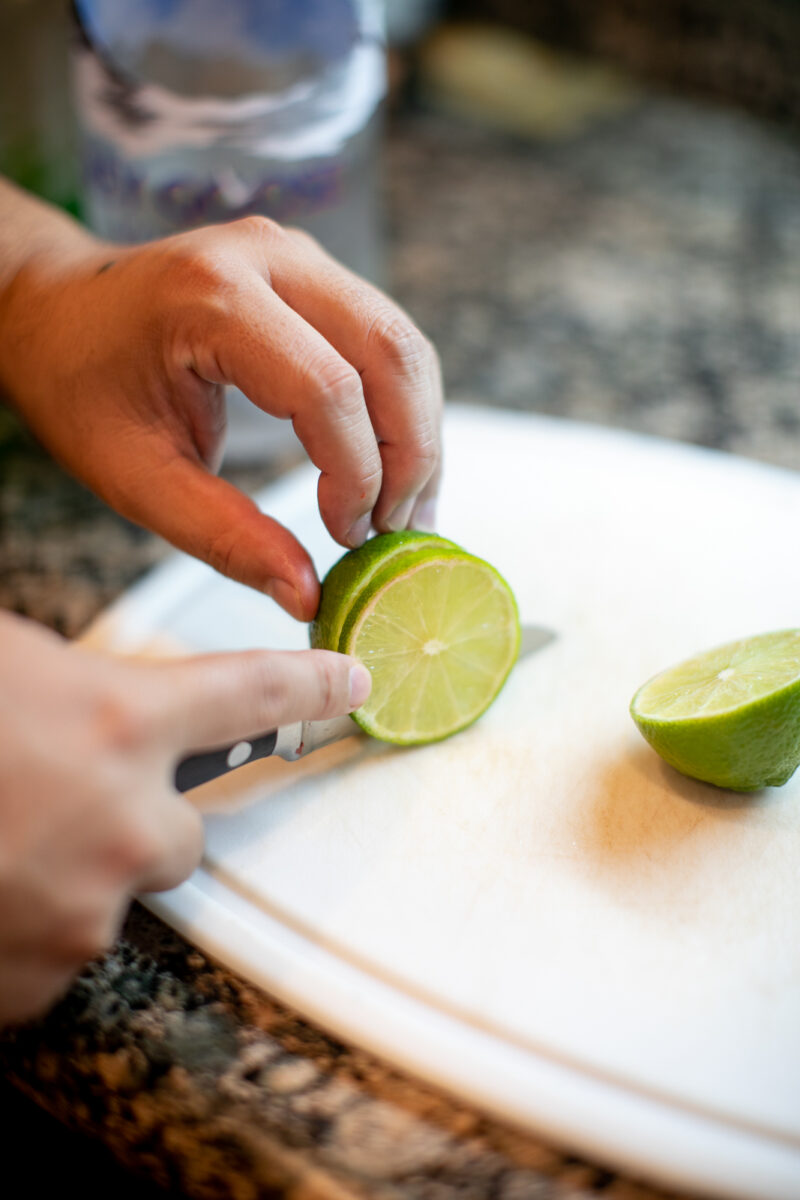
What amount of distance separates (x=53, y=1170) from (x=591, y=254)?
196 cm

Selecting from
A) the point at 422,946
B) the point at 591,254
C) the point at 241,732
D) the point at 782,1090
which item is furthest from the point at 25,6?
the point at 782,1090

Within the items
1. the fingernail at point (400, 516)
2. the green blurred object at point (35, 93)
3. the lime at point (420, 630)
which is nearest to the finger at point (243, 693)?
the lime at point (420, 630)

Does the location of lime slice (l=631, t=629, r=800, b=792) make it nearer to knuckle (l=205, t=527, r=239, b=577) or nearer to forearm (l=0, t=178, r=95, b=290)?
knuckle (l=205, t=527, r=239, b=577)

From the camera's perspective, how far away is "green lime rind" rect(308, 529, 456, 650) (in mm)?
984

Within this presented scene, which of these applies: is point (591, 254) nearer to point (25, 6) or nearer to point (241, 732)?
point (25, 6)

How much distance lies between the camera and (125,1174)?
0.96 m

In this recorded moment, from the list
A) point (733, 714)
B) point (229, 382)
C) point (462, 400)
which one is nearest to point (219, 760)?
point (229, 382)

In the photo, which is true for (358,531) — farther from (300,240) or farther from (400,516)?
(300,240)

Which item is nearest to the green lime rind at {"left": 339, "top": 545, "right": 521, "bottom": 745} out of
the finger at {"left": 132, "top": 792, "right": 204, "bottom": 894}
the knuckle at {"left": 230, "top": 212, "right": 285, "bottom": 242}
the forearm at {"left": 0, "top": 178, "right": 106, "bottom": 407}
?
the finger at {"left": 132, "top": 792, "right": 204, "bottom": 894}

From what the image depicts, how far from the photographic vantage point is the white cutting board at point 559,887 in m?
0.79

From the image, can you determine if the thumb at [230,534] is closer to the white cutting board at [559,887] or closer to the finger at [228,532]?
the finger at [228,532]

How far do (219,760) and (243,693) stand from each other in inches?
7.8

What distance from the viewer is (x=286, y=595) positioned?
1000 mm

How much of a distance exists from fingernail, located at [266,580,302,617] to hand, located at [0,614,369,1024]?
0.84 ft
